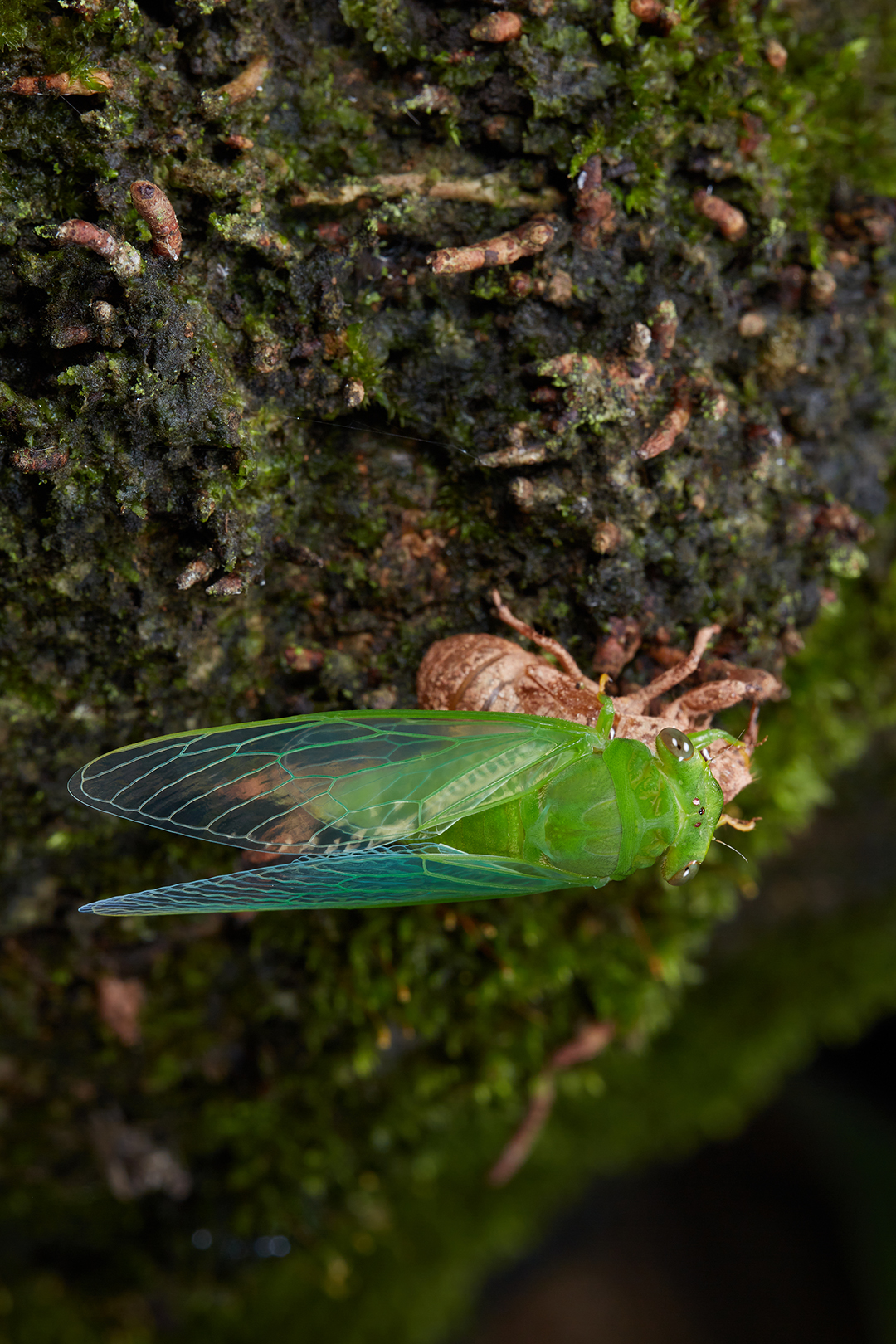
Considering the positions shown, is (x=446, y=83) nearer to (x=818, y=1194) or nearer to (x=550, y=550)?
(x=550, y=550)

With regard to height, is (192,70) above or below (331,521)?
above

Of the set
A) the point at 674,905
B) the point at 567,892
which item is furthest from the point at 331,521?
the point at 674,905

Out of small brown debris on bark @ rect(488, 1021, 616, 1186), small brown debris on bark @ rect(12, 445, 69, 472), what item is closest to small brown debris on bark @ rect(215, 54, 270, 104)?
small brown debris on bark @ rect(12, 445, 69, 472)

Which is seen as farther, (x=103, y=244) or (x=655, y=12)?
(x=655, y=12)

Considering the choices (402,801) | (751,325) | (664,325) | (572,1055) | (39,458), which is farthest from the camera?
(572,1055)

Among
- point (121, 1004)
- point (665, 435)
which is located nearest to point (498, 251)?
point (665, 435)

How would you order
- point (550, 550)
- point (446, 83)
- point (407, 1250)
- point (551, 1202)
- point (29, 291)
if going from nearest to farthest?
1. point (29, 291)
2. point (446, 83)
3. point (550, 550)
4. point (407, 1250)
5. point (551, 1202)

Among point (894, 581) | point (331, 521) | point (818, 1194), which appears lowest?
point (818, 1194)

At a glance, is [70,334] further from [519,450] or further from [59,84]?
[519,450]
